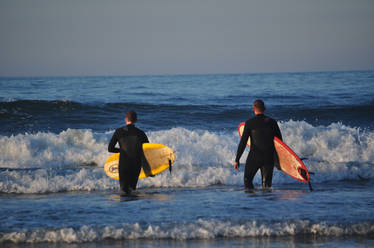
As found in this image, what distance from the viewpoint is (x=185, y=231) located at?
5.21 metres

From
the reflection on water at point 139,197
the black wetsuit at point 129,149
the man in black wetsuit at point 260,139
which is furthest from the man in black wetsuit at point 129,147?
the man in black wetsuit at point 260,139

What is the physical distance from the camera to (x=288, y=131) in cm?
1426

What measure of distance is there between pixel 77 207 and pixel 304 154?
8420 mm

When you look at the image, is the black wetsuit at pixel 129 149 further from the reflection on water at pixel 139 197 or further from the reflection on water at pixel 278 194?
the reflection on water at pixel 278 194

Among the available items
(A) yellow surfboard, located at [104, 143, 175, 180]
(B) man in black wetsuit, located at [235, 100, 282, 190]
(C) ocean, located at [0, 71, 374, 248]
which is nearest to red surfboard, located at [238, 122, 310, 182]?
(B) man in black wetsuit, located at [235, 100, 282, 190]

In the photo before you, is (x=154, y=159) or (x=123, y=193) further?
(x=154, y=159)

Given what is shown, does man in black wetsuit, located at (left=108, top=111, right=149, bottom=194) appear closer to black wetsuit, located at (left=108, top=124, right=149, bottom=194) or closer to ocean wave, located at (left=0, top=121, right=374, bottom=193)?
black wetsuit, located at (left=108, top=124, right=149, bottom=194)

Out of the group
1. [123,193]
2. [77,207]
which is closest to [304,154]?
[123,193]

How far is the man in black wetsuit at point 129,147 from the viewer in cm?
699

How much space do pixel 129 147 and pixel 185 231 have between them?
90.2 inches

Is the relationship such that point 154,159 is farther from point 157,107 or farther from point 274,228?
point 157,107

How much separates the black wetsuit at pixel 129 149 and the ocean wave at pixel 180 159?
1.77 meters

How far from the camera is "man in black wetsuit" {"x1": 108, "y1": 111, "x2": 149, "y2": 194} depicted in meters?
6.99

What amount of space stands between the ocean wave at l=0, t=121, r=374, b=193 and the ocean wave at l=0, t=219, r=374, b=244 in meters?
3.39
